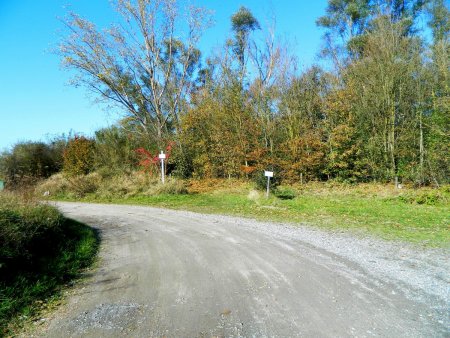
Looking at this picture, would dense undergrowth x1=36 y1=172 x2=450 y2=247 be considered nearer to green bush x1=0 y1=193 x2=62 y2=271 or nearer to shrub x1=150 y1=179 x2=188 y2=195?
shrub x1=150 y1=179 x2=188 y2=195

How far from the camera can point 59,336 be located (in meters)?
3.20

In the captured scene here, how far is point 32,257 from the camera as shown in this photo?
521 cm

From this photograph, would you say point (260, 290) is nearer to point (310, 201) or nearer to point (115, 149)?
point (310, 201)

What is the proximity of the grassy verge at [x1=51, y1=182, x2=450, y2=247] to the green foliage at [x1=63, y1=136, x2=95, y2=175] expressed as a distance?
5.61m

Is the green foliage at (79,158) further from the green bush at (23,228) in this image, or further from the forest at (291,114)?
the green bush at (23,228)

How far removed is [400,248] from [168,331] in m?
5.15

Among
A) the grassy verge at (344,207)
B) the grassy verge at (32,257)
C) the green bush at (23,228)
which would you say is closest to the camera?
the grassy verge at (32,257)

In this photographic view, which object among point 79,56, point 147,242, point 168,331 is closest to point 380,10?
point 79,56

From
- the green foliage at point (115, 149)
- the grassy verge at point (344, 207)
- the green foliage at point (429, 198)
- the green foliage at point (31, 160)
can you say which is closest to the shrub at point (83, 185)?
the grassy verge at point (344, 207)

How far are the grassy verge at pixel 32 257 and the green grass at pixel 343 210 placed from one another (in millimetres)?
5884

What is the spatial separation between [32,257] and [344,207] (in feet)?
33.2

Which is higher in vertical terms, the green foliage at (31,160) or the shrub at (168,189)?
the green foliage at (31,160)

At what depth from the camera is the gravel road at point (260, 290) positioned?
3.26 meters

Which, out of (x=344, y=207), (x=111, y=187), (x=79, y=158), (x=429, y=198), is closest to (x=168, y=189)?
(x=111, y=187)
